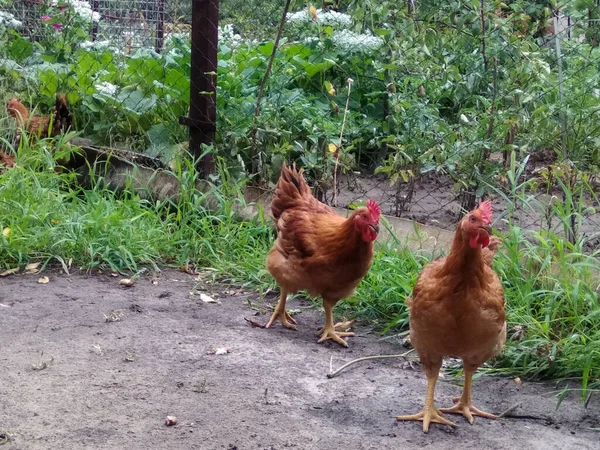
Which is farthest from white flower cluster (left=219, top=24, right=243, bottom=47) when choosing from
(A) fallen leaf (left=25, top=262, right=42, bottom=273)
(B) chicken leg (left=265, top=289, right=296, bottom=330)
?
(B) chicken leg (left=265, top=289, right=296, bottom=330)

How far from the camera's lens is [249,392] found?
3539 mm

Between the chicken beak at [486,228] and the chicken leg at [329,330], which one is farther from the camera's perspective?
the chicken leg at [329,330]

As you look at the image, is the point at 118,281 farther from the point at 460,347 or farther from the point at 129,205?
the point at 460,347

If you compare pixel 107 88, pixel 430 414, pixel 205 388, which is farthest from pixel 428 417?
pixel 107 88

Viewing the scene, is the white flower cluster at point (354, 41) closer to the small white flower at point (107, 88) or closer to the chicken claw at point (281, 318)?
the small white flower at point (107, 88)

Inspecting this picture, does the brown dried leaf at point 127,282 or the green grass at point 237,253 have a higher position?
the green grass at point 237,253

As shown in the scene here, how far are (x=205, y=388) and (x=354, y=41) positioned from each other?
383cm

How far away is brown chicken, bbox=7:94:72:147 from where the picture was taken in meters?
6.44

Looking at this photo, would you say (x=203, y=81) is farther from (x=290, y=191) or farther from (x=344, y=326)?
(x=344, y=326)

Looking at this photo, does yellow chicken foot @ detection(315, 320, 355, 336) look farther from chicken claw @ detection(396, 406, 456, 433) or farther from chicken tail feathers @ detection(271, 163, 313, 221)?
chicken claw @ detection(396, 406, 456, 433)

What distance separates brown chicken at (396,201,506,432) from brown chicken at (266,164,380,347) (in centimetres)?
81

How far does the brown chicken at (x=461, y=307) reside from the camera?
10.2 ft

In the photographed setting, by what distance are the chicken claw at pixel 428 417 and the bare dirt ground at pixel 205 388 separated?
3cm

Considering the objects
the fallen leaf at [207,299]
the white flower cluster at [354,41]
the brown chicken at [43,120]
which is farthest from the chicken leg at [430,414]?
the brown chicken at [43,120]
